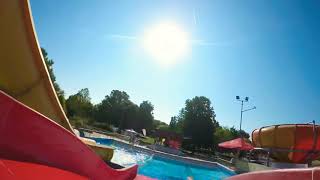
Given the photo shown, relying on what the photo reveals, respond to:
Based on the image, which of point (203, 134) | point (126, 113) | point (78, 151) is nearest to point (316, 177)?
point (78, 151)

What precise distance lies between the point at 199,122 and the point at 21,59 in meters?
53.4

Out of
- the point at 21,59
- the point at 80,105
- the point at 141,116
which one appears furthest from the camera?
the point at 141,116

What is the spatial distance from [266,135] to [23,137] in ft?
24.7

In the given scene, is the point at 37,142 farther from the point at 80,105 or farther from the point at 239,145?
the point at 80,105

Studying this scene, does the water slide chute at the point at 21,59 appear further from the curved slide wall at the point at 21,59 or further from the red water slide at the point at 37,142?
the red water slide at the point at 37,142

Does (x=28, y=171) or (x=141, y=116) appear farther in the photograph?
(x=141, y=116)

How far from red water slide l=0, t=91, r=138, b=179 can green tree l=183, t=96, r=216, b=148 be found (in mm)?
46909

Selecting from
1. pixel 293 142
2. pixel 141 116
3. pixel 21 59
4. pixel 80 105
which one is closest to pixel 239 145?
pixel 293 142

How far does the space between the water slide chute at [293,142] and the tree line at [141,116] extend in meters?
42.2

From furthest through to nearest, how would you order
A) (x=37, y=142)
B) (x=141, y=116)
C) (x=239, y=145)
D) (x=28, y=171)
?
(x=141, y=116)
(x=239, y=145)
(x=37, y=142)
(x=28, y=171)

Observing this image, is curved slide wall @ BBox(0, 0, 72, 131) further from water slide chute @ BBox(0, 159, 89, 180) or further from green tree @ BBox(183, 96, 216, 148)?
green tree @ BBox(183, 96, 216, 148)

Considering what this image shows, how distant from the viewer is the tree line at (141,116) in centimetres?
5516

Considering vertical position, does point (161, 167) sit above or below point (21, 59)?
below

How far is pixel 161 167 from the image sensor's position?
1728cm
